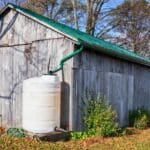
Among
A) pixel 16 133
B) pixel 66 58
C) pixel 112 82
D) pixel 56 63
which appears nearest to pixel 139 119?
pixel 112 82

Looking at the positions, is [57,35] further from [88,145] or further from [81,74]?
[88,145]

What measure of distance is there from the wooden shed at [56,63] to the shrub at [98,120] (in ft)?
1.02

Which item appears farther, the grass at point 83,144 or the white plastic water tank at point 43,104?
the white plastic water tank at point 43,104

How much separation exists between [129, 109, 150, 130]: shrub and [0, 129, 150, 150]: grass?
8.56 ft

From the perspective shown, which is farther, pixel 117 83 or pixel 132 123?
Answer: pixel 132 123

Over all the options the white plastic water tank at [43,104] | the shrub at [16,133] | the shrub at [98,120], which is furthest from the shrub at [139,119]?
the shrub at [16,133]

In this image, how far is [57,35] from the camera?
11539 mm

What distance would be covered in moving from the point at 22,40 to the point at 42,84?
230cm

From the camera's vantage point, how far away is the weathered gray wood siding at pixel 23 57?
37.2 ft

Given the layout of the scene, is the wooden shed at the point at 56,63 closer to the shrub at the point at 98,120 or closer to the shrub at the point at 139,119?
the shrub at the point at 98,120

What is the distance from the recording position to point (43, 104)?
35.5 feet

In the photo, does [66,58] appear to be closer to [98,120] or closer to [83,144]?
[98,120]

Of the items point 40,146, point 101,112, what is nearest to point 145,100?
point 101,112

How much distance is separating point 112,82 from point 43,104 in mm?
3478
